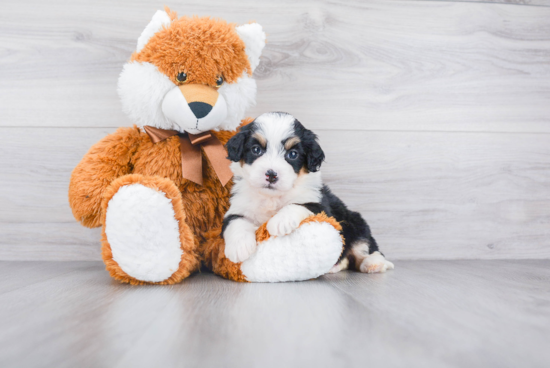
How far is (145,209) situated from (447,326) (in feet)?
2.40

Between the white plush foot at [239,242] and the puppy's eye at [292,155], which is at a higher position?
the puppy's eye at [292,155]

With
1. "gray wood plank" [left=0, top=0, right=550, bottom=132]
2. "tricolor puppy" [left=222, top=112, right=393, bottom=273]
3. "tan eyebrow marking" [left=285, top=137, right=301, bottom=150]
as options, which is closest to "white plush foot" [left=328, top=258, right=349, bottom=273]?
"tricolor puppy" [left=222, top=112, right=393, bottom=273]

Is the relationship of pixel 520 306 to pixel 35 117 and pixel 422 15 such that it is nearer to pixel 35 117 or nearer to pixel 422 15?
pixel 422 15

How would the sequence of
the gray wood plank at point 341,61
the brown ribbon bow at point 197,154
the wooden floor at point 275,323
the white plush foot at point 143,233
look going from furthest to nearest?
1. the gray wood plank at point 341,61
2. the brown ribbon bow at point 197,154
3. the white plush foot at point 143,233
4. the wooden floor at point 275,323

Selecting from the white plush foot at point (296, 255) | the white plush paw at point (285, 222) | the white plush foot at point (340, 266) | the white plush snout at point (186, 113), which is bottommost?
the white plush foot at point (340, 266)

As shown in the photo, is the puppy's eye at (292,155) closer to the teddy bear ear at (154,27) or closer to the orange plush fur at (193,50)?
the orange plush fur at (193,50)

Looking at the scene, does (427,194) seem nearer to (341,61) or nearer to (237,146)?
(341,61)

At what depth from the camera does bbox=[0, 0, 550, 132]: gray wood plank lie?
1.57 meters

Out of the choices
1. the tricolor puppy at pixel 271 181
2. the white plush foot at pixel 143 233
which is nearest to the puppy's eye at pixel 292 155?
the tricolor puppy at pixel 271 181

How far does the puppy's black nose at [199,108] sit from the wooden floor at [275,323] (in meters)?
0.48

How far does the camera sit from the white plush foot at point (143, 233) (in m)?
1.01

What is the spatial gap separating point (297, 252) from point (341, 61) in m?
→ 0.92

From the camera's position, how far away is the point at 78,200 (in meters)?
1.18

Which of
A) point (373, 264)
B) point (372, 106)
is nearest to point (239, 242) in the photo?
point (373, 264)
